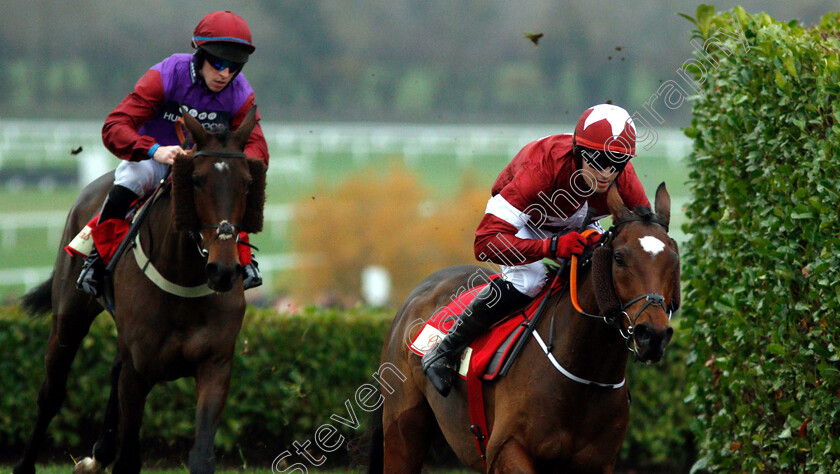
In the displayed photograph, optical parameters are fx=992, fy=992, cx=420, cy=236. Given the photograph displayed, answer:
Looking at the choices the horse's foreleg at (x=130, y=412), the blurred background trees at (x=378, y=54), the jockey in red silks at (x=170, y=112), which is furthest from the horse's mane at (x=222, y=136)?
the blurred background trees at (x=378, y=54)

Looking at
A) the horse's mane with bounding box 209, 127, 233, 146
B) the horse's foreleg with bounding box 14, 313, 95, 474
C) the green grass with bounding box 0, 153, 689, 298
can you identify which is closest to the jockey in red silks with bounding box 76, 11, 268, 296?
the horse's mane with bounding box 209, 127, 233, 146

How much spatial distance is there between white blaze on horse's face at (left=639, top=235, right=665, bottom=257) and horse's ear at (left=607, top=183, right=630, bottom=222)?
0.63ft

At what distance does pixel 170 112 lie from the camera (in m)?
5.52

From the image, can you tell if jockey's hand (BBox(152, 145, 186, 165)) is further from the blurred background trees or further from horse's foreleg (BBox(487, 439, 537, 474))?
the blurred background trees

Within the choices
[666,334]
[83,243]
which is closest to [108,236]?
[83,243]

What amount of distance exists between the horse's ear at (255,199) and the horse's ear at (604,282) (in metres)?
1.89

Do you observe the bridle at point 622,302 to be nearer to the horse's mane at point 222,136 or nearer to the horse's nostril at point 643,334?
the horse's nostril at point 643,334

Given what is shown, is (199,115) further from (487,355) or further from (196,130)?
(487,355)

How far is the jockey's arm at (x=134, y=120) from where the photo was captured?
16.9 feet

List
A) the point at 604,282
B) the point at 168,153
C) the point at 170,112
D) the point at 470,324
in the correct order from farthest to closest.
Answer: the point at 170,112 → the point at 168,153 → the point at 470,324 → the point at 604,282

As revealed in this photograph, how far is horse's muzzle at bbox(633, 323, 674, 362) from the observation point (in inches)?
130

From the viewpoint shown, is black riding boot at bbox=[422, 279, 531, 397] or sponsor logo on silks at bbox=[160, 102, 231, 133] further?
sponsor logo on silks at bbox=[160, 102, 231, 133]

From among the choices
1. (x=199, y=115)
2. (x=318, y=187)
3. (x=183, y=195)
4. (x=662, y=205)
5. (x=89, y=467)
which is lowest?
(x=318, y=187)

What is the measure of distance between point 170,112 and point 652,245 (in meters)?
3.09
